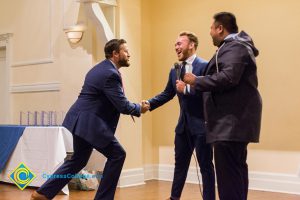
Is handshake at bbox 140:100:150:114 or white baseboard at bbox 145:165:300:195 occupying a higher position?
handshake at bbox 140:100:150:114

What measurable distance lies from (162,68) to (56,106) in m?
1.53

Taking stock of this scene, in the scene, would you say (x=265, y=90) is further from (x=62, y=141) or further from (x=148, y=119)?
(x=62, y=141)

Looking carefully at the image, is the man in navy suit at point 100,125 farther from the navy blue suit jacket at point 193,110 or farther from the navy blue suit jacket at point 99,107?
the navy blue suit jacket at point 193,110

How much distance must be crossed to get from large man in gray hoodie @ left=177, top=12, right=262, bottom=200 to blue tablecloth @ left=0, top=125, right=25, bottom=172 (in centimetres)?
346

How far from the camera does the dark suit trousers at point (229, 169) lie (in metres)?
2.95

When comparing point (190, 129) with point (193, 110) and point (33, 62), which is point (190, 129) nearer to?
point (193, 110)

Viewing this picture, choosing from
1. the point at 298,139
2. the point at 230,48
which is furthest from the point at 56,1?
the point at 230,48

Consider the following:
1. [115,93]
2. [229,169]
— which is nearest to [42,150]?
[115,93]

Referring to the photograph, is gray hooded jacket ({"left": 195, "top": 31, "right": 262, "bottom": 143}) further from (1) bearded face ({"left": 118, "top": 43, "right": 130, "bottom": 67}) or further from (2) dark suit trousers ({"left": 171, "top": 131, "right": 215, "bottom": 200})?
(1) bearded face ({"left": 118, "top": 43, "right": 130, "bottom": 67})

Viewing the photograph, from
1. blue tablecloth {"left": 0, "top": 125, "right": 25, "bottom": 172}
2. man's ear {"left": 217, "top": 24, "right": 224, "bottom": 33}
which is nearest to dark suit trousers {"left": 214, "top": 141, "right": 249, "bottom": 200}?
man's ear {"left": 217, "top": 24, "right": 224, "bottom": 33}

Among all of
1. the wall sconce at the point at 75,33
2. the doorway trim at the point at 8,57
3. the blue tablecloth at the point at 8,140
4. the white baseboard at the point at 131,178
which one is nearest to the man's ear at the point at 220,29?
the white baseboard at the point at 131,178

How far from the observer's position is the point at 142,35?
652 cm

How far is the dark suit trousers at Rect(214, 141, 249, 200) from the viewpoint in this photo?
295 centimetres

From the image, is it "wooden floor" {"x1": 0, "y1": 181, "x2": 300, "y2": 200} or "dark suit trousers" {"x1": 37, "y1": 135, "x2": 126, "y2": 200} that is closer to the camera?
"dark suit trousers" {"x1": 37, "y1": 135, "x2": 126, "y2": 200}
